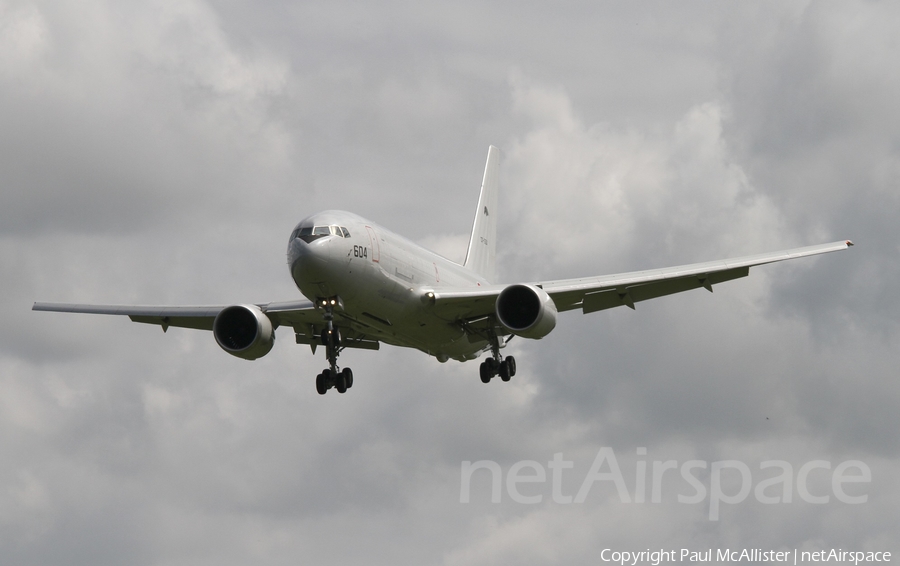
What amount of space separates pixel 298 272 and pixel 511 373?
12.1m

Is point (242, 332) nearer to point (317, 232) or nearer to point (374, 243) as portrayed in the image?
point (374, 243)

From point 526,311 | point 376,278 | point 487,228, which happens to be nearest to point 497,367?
point 526,311

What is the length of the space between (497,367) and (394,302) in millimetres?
7585

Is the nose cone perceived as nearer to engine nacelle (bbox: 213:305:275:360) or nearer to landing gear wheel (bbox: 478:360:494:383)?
engine nacelle (bbox: 213:305:275:360)

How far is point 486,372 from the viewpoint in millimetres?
47250

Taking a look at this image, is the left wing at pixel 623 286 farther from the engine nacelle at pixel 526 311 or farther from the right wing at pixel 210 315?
the right wing at pixel 210 315

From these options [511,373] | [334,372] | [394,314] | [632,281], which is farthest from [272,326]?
[632,281]

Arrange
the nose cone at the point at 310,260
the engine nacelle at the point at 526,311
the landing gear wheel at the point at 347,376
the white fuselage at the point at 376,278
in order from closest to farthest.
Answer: the nose cone at the point at 310,260 < the white fuselage at the point at 376,278 < the engine nacelle at the point at 526,311 < the landing gear wheel at the point at 347,376

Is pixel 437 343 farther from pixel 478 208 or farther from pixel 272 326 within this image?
pixel 478 208

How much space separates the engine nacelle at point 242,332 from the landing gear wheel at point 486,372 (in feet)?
26.9

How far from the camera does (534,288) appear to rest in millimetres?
42312

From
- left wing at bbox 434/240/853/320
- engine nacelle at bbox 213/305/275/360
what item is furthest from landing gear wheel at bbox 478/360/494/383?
engine nacelle at bbox 213/305/275/360

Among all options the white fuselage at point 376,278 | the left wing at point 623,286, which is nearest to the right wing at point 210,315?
the white fuselage at point 376,278

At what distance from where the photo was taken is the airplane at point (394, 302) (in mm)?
38719
